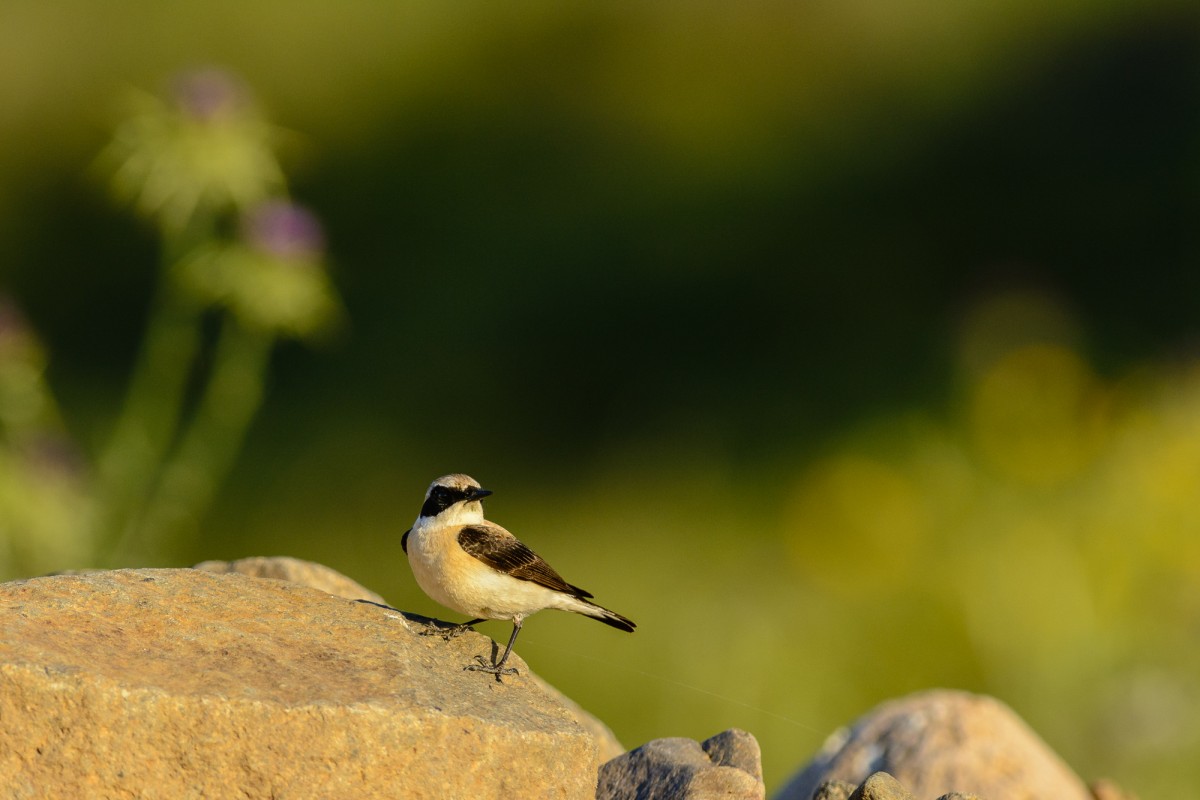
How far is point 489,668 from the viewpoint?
5.97 metres

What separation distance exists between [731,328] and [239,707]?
12.0 metres

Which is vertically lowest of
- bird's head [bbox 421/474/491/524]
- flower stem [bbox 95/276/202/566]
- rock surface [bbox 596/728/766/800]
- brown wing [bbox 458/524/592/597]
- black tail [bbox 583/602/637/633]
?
flower stem [bbox 95/276/202/566]

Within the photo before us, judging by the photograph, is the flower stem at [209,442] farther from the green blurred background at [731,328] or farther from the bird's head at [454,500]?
the bird's head at [454,500]

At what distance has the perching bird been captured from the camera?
19.5 ft

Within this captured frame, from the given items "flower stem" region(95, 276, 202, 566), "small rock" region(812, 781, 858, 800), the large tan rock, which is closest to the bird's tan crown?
the large tan rock

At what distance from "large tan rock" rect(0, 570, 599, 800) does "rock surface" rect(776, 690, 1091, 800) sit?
214cm

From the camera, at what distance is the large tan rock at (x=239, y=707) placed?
4.83 meters

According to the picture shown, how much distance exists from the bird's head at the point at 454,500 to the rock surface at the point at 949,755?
2215 millimetres

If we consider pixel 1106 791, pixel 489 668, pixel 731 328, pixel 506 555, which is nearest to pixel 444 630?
pixel 489 668

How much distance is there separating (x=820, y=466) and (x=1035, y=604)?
9.90 ft

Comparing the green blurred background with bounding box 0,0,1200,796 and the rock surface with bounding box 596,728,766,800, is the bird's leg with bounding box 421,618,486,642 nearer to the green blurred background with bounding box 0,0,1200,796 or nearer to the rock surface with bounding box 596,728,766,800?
the rock surface with bounding box 596,728,766,800

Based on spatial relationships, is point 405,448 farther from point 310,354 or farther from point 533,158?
point 533,158

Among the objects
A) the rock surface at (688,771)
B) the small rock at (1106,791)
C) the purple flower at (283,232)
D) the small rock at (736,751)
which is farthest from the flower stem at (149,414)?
the small rock at (1106,791)

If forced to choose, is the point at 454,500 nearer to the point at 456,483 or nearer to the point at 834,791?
the point at 456,483
